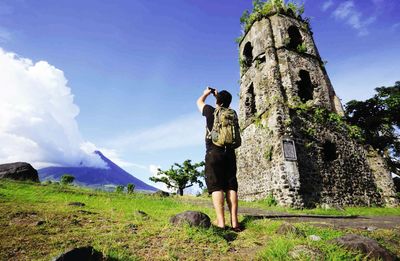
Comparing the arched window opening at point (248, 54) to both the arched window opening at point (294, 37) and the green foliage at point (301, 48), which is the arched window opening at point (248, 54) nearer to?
the arched window opening at point (294, 37)

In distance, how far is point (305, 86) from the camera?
14.1 m

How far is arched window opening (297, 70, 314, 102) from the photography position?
13.7 m

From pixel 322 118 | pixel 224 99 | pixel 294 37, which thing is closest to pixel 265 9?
pixel 294 37

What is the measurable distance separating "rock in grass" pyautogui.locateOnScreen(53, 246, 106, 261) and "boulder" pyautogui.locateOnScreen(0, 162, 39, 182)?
47.3 ft

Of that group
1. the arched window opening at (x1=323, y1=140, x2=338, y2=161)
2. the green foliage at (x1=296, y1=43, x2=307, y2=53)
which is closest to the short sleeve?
the arched window opening at (x1=323, y1=140, x2=338, y2=161)

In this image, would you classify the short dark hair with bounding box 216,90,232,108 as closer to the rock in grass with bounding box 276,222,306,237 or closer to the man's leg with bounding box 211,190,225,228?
the man's leg with bounding box 211,190,225,228

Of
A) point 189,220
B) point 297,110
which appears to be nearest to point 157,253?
point 189,220

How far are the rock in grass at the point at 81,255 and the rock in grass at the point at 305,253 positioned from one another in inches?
72.5

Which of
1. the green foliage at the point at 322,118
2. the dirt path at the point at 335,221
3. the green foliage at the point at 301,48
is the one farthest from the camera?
the green foliage at the point at 301,48

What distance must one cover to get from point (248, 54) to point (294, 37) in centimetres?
305

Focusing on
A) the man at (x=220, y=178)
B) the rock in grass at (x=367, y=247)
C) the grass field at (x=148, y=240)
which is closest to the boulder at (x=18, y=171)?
the grass field at (x=148, y=240)

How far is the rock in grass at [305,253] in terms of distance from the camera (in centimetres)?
232

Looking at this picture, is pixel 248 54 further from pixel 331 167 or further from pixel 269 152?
pixel 331 167

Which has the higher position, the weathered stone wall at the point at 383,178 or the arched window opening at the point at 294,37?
the arched window opening at the point at 294,37
